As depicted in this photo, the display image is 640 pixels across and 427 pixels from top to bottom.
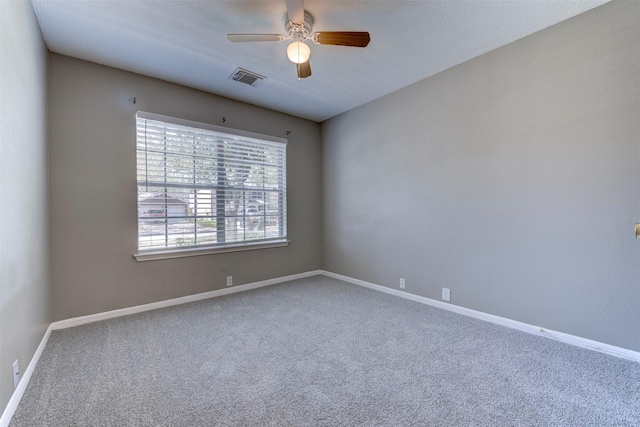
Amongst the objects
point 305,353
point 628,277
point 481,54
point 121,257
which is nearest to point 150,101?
point 121,257

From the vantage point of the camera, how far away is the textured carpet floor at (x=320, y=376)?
1.49 m

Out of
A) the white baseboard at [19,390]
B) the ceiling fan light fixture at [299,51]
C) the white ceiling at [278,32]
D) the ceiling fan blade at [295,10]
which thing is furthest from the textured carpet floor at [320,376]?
the white ceiling at [278,32]

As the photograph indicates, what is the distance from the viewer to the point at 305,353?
215 centimetres

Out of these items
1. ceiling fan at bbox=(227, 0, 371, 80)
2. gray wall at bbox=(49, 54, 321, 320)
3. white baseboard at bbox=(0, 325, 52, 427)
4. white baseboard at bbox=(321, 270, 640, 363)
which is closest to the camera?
white baseboard at bbox=(0, 325, 52, 427)

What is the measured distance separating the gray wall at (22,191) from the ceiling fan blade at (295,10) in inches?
61.0

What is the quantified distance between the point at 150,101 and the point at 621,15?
4.24m

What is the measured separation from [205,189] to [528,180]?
11.4ft

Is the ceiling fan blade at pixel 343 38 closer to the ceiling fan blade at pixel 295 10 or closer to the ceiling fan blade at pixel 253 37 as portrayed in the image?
the ceiling fan blade at pixel 295 10

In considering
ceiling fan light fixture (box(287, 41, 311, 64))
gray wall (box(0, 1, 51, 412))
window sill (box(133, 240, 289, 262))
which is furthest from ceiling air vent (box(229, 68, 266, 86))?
window sill (box(133, 240, 289, 262))

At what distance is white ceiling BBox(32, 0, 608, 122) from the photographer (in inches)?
81.4

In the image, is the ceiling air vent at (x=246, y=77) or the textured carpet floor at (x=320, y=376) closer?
the textured carpet floor at (x=320, y=376)

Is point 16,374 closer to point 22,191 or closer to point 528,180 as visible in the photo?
point 22,191

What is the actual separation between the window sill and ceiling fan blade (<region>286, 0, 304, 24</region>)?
2695 mm

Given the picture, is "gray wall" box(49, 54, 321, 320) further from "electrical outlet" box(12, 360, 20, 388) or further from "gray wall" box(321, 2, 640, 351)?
"gray wall" box(321, 2, 640, 351)
